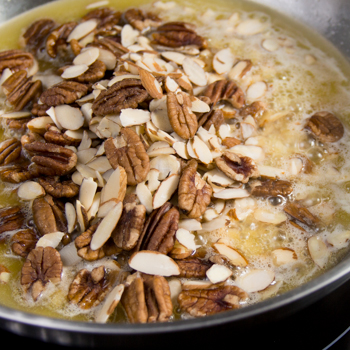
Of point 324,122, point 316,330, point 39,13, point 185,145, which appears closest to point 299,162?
point 324,122

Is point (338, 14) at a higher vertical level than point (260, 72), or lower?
higher

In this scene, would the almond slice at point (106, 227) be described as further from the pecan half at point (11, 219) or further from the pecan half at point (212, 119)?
the pecan half at point (212, 119)

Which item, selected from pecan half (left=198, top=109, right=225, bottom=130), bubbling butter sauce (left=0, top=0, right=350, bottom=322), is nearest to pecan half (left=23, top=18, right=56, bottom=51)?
bubbling butter sauce (left=0, top=0, right=350, bottom=322)

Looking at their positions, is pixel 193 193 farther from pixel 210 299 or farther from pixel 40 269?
pixel 40 269

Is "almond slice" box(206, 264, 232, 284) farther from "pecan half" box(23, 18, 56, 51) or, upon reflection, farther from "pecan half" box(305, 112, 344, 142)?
Result: "pecan half" box(23, 18, 56, 51)

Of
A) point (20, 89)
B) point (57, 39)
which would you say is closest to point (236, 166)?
point (20, 89)

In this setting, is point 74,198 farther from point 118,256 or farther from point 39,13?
point 39,13
